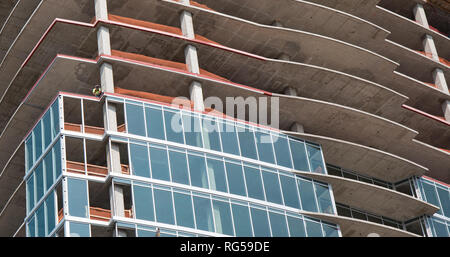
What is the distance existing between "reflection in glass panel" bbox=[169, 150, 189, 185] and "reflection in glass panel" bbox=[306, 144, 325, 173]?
9661mm

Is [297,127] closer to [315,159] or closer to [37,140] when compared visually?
[315,159]

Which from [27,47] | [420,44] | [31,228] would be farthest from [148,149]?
[420,44]

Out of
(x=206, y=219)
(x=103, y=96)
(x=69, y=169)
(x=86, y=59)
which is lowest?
(x=206, y=219)

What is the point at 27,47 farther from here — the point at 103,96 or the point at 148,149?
the point at 148,149

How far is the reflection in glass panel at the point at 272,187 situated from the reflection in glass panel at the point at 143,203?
25.2 ft

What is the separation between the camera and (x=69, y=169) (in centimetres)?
4631

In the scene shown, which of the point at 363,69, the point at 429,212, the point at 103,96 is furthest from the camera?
the point at 363,69

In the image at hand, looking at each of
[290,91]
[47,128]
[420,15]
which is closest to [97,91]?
[47,128]

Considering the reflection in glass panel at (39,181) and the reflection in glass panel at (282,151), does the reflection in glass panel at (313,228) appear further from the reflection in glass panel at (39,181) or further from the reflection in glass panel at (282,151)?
the reflection in glass panel at (39,181)

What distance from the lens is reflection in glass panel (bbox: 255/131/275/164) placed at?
51906mm

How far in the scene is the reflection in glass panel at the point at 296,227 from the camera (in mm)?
49438

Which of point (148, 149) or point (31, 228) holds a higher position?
point (148, 149)

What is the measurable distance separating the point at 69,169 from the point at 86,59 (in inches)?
327

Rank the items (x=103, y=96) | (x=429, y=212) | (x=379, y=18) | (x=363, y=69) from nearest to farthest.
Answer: (x=103, y=96) < (x=429, y=212) < (x=363, y=69) < (x=379, y=18)
